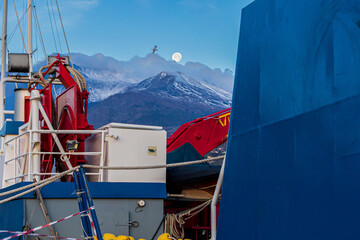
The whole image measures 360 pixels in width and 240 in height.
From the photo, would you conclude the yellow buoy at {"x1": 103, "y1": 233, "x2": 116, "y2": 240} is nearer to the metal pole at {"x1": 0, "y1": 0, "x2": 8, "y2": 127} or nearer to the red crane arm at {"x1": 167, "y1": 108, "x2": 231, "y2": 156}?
the red crane arm at {"x1": 167, "y1": 108, "x2": 231, "y2": 156}

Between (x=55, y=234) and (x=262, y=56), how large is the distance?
4.69m

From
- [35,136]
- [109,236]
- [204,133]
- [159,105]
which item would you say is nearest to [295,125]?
[109,236]

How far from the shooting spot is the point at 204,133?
12.4m

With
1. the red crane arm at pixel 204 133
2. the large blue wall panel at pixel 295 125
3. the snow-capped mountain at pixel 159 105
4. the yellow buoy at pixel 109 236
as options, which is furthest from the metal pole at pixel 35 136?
the snow-capped mountain at pixel 159 105

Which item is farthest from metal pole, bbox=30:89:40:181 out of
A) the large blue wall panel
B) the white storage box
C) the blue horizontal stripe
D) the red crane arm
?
the red crane arm

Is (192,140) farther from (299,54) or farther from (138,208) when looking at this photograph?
(299,54)

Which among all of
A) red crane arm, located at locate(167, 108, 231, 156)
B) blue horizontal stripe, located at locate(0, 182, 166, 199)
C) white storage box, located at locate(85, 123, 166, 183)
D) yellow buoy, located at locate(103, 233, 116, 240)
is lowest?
yellow buoy, located at locate(103, 233, 116, 240)

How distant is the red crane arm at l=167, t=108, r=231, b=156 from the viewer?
484 inches

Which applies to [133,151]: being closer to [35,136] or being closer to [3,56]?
[35,136]

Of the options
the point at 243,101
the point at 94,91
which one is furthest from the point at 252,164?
the point at 94,91

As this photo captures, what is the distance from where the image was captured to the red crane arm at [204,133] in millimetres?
12284

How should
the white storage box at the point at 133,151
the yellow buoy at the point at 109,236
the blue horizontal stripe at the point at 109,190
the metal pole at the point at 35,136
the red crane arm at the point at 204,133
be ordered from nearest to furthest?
the yellow buoy at the point at 109,236 < the blue horizontal stripe at the point at 109,190 < the metal pole at the point at 35,136 < the white storage box at the point at 133,151 < the red crane arm at the point at 204,133

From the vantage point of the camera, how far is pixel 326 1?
404 cm

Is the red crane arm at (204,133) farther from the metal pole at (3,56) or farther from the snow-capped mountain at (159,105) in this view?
the snow-capped mountain at (159,105)
